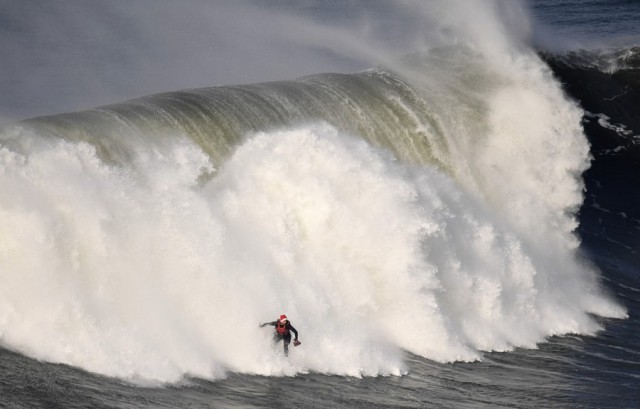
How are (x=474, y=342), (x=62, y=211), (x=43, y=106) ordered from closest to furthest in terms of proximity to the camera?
(x=62, y=211), (x=474, y=342), (x=43, y=106)

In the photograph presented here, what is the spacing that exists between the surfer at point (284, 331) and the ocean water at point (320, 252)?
0.78 feet

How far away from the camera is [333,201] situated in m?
20.4

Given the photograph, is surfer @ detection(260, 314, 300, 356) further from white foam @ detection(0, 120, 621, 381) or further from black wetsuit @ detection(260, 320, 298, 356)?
white foam @ detection(0, 120, 621, 381)

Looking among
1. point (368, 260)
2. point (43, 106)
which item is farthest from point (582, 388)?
point (43, 106)

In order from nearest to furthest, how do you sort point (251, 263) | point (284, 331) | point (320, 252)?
point (284, 331) < point (251, 263) < point (320, 252)

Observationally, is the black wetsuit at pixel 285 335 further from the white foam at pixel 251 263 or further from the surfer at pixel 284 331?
the white foam at pixel 251 263

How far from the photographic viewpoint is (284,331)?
17.6m

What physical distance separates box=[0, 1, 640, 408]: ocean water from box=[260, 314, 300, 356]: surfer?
Result: 239mm

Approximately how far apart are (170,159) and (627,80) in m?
19.3

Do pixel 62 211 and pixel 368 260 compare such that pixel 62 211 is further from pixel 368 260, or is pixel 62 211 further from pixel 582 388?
pixel 582 388

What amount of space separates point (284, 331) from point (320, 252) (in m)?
2.68

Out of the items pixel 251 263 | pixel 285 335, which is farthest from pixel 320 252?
pixel 285 335

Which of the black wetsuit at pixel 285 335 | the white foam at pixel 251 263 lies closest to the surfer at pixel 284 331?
the black wetsuit at pixel 285 335

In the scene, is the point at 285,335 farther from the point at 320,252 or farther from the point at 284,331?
the point at 320,252
